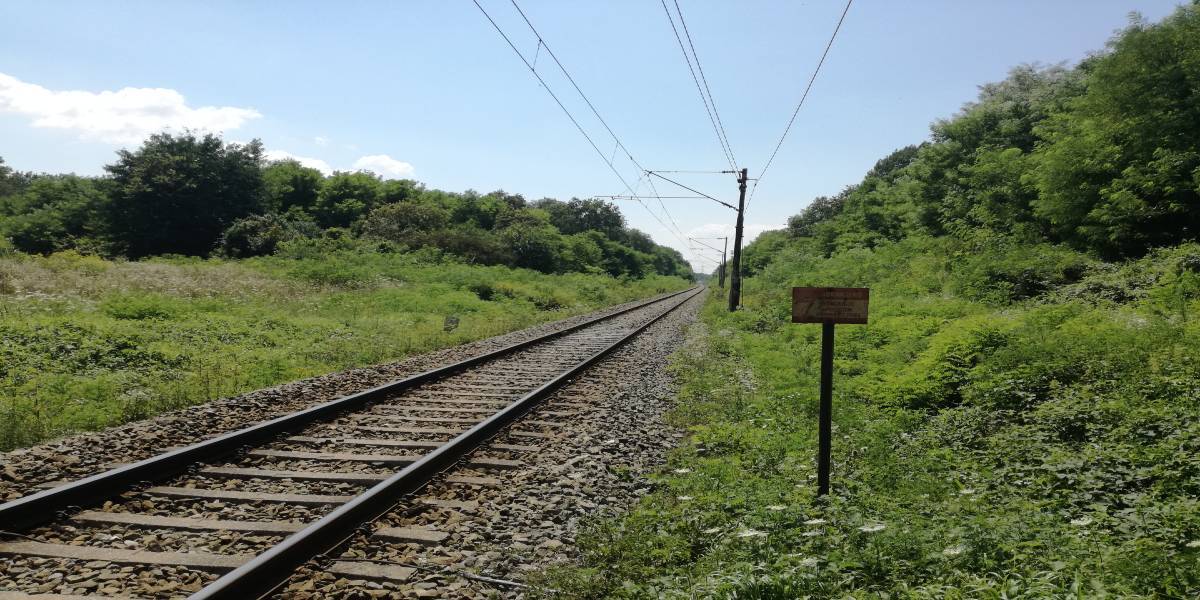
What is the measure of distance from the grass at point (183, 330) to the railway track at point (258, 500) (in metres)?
2.42

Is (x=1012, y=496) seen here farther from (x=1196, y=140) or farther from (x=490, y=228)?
(x=490, y=228)

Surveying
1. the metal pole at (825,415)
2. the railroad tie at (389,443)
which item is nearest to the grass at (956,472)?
the metal pole at (825,415)

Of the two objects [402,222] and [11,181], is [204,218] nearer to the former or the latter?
[402,222]

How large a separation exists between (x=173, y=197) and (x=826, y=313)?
53398 millimetres

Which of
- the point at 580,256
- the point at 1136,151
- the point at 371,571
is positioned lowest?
the point at 371,571

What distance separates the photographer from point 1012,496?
479 centimetres

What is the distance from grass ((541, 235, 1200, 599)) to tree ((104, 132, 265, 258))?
158 feet

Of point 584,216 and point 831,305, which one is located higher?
point 584,216

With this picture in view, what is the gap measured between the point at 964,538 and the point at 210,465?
621cm

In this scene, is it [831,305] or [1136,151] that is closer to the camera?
[831,305]

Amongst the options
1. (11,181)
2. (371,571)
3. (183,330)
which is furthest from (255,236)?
(11,181)

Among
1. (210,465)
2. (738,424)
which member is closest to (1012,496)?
(738,424)

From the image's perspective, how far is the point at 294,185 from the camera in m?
65.6

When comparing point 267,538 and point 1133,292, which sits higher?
point 1133,292
